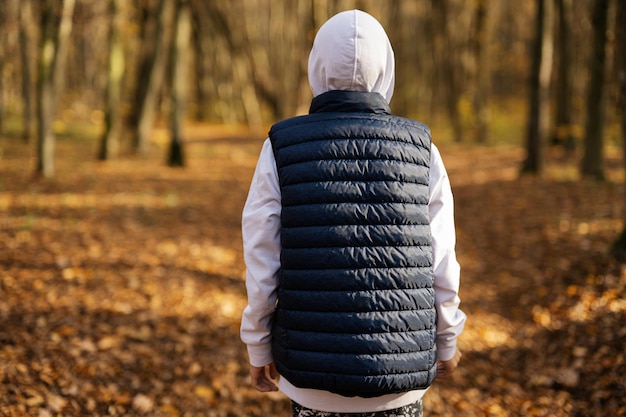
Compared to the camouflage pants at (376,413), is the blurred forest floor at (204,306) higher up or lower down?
lower down

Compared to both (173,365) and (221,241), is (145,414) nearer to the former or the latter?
(173,365)

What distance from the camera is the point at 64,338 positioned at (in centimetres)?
484

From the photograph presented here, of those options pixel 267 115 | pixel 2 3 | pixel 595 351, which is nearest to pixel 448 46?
pixel 267 115

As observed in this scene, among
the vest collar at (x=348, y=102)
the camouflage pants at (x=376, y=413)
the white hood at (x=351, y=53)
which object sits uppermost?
the white hood at (x=351, y=53)

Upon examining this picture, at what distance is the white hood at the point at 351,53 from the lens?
6.61 ft

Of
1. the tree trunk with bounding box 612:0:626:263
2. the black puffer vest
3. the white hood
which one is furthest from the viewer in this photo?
the tree trunk with bounding box 612:0:626:263

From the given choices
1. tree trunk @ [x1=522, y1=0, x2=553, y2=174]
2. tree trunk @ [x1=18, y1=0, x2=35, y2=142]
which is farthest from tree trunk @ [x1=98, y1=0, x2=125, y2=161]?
tree trunk @ [x1=522, y1=0, x2=553, y2=174]

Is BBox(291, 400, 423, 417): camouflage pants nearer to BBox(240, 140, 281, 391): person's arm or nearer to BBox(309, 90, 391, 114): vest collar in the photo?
BBox(240, 140, 281, 391): person's arm

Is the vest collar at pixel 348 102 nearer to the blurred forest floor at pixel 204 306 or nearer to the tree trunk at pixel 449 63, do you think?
the blurred forest floor at pixel 204 306

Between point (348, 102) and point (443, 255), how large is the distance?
2.20ft

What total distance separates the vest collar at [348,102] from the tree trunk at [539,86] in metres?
10.8

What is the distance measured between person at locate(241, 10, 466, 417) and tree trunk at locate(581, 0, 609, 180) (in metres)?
10.1

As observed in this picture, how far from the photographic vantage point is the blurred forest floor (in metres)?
4.38

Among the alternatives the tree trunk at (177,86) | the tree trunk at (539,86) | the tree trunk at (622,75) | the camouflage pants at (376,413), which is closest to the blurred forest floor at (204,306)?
the tree trunk at (622,75)
